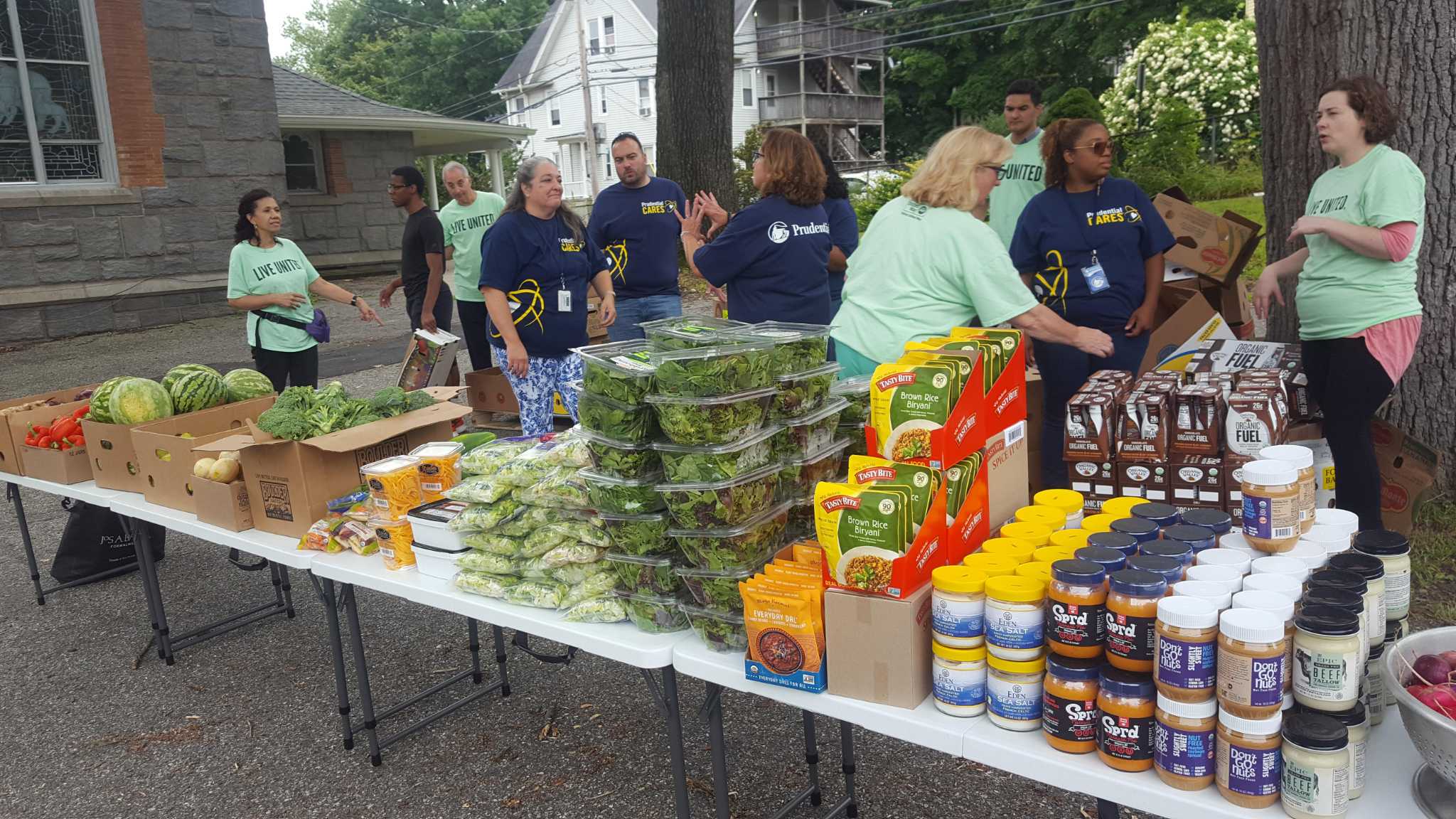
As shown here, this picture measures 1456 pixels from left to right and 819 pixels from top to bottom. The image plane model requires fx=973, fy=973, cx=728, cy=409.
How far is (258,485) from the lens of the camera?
3268 mm

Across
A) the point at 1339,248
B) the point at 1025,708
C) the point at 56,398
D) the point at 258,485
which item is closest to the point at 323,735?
the point at 258,485

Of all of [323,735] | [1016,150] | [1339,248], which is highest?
[1016,150]

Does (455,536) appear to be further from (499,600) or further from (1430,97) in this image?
(1430,97)

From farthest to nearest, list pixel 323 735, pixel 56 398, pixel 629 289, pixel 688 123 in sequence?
pixel 688 123
pixel 629 289
pixel 56 398
pixel 323 735

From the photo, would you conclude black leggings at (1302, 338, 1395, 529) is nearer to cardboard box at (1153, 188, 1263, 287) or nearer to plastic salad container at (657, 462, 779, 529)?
cardboard box at (1153, 188, 1263, 287)

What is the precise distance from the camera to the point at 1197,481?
2576mm

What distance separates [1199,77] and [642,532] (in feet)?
68.6

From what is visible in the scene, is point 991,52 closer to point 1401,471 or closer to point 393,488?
point 1401,471

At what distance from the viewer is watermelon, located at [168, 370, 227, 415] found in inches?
160

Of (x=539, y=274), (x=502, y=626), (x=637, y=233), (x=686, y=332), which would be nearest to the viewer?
(x=686, y=332)

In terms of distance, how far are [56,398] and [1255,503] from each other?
5.10m

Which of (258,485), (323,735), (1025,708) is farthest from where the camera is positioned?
(323,735)

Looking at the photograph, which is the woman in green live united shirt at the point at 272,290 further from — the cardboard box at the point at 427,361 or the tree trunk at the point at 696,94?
the tree trunk at the point at 696,94

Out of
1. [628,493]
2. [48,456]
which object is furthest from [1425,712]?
[48,456]
